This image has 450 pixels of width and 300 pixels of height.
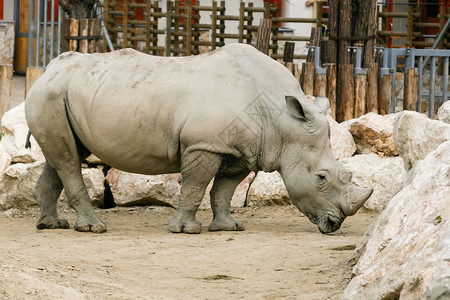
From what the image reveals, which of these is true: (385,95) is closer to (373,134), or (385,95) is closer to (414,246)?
(373,134)

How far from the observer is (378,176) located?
9305mm

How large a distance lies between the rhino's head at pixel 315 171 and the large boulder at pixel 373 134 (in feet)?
6.60

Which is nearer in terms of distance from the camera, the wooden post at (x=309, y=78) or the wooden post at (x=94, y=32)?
the wooden post at (x=309, y=78)

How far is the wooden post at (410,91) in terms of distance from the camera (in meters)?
10.9

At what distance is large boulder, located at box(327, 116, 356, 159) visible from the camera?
980 centimetres

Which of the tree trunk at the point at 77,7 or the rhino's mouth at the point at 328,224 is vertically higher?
the tree trunk at the point at 77,7

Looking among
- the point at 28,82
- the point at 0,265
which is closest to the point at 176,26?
the point at 28,82

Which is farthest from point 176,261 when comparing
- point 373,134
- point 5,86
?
point 5,86

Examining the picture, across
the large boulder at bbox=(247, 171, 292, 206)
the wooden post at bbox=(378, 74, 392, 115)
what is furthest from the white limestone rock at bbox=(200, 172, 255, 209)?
the wooden post at bbox=(378, 74, 392, 115)

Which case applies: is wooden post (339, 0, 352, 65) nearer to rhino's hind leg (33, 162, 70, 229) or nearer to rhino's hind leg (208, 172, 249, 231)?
rhino's hind leg (208, 172, 249, 231)

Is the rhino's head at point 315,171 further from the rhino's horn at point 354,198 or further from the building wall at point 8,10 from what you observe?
the building wall at point 8,10

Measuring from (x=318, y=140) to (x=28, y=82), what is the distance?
223 inches

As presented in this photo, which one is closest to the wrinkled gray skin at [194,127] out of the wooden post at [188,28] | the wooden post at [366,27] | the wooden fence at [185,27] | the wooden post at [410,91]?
the wooden post at [410,91]

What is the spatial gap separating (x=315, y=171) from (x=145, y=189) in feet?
8.10
